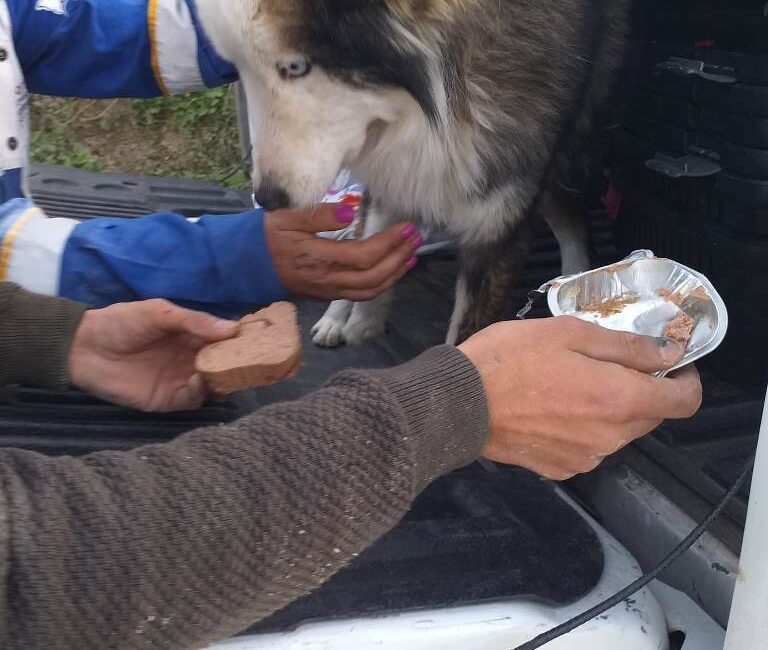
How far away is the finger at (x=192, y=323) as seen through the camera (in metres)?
1.11

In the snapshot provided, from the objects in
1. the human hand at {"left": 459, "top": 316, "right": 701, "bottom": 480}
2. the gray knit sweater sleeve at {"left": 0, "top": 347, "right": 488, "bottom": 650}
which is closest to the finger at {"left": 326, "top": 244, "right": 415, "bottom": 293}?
the human hand at {"left": 459, "top": 316, "right": 701, "bottom": 480}

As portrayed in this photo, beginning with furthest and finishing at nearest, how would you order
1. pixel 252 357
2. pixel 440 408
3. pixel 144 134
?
1. pixel 144 134
2. pixel 252 357
3. pixel 440 408

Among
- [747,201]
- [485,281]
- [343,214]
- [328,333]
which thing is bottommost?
[328,333]

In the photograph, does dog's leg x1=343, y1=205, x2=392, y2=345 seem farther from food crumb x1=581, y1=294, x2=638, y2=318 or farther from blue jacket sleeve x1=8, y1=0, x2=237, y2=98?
food crumb x1=581, y1=294, x2=638, y2=318

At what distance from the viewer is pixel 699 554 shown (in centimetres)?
102

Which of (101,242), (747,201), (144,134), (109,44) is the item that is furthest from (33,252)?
(144,134)

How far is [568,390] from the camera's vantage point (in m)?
0.87

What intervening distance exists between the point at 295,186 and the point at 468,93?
40 centimetres

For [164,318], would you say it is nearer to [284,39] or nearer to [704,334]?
[284,39]

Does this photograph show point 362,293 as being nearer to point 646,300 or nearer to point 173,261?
point 173,261

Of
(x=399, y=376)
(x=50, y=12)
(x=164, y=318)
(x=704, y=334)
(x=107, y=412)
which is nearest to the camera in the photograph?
(x=399, y=376)

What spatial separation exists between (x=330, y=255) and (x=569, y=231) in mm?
896

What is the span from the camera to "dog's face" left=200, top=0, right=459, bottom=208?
1.35 m

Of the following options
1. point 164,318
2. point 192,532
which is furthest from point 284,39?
point 192,532
